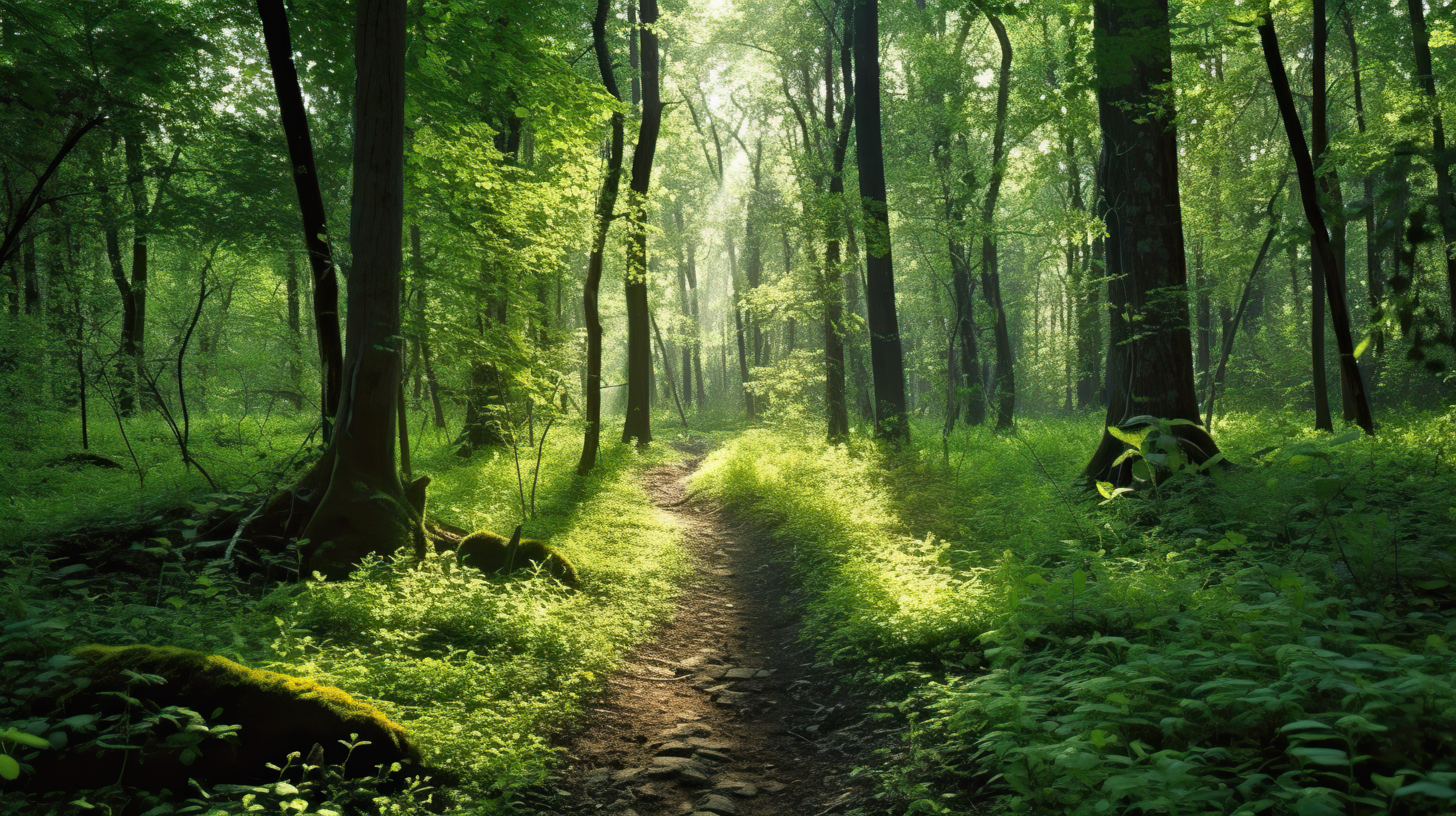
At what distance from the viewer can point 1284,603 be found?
313cm

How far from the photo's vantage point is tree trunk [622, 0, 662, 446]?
1366cm

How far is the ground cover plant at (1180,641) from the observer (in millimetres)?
2180

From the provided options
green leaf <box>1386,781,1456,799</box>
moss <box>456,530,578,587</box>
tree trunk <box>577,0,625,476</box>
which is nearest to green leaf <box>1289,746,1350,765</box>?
green leaf <box>1386,781,1456,799</box>

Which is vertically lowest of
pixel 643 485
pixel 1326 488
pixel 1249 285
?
pixel 643 485

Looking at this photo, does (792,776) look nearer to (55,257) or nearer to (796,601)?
(796,601)

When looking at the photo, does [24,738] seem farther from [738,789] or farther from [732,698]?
[732,698]

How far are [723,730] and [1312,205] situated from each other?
828 centimetres

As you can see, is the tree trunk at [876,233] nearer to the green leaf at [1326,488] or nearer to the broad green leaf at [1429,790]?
the green leaf at [1326,488]

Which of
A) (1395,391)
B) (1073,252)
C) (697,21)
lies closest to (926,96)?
(697,21)

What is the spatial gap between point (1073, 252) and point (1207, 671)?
2429 centimetres

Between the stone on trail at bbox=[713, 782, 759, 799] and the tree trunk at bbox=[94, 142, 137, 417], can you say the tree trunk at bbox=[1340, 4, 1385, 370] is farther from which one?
the tree trunk at bbox=[94, 142, 137, 417]

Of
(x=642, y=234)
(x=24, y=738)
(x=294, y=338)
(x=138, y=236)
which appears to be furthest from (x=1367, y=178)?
(x=294, y=338)

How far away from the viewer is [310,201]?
6898 mm

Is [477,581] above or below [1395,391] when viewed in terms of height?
below
